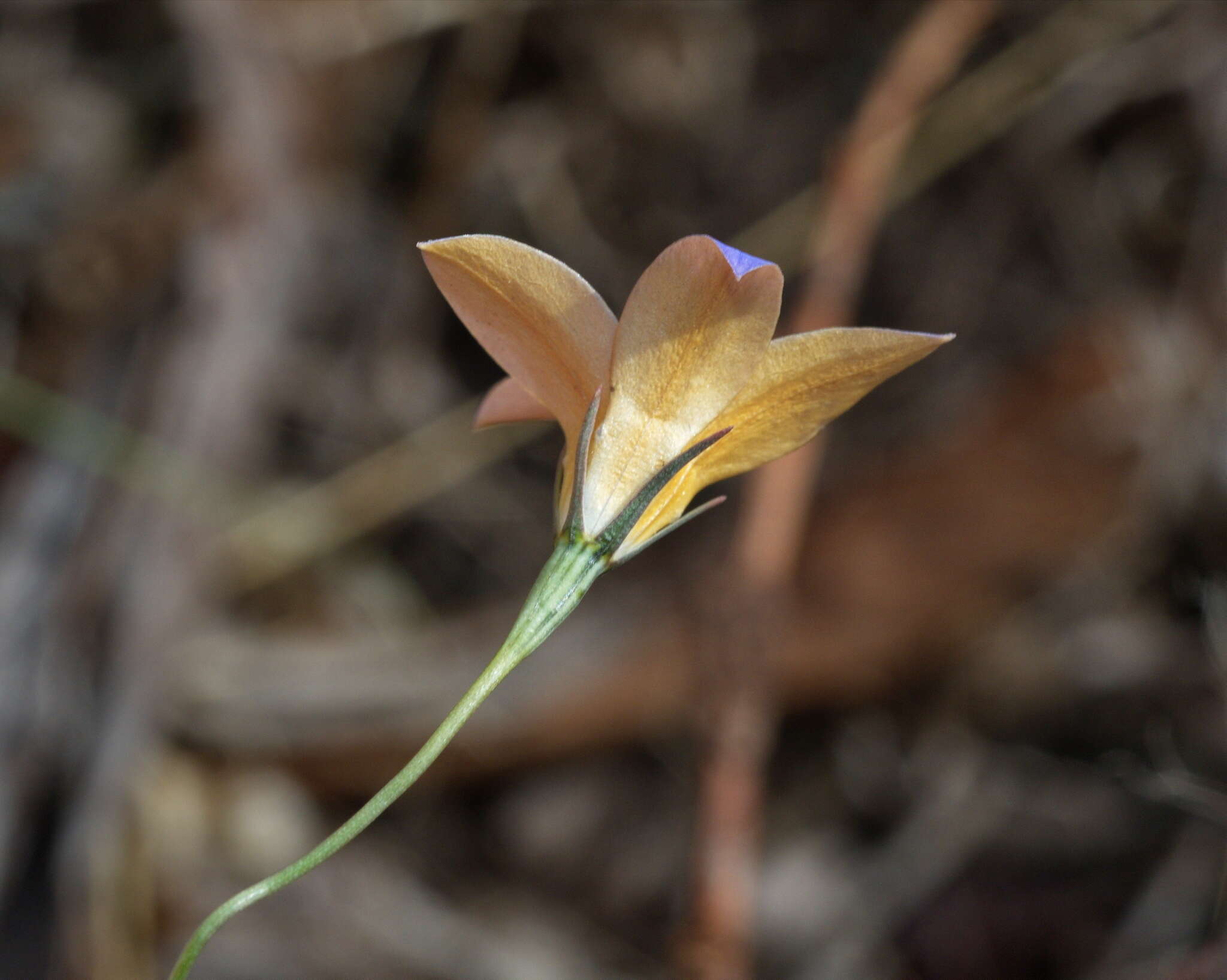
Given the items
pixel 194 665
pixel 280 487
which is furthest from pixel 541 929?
pixel 280 487

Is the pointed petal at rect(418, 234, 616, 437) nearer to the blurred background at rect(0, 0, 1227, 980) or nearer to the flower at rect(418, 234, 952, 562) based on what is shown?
the flower at rect(418, 234, 952, 562)

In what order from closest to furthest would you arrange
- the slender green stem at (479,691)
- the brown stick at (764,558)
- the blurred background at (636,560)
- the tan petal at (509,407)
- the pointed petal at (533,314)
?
1. the slender green stem at (479,691)
2. the pointed petal at (533,314)
3. the tan petal at (509,407)
4. the brown stick at (764,558)
5. the blurred background at (636,560)

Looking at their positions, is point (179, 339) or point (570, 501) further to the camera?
point (179, 339)

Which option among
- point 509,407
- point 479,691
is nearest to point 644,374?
point 509,407

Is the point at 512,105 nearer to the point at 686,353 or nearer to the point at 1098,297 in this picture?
the point at 1098,297

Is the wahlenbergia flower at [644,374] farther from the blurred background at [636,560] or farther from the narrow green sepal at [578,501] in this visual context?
the blurred background at [636,560]

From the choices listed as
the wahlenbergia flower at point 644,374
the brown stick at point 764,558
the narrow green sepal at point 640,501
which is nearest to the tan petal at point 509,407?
the wahlenbergia flower at point 644,374

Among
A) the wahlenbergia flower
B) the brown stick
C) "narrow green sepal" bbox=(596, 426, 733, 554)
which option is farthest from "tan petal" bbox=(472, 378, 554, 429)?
the brown stick
